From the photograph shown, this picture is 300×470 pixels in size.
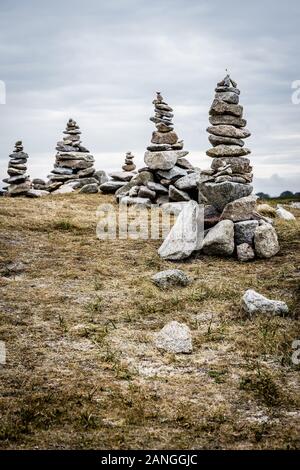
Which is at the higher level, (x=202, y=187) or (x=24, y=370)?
(x=202, y=187)

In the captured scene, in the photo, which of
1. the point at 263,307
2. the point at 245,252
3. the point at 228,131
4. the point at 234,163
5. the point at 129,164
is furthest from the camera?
the point at 129,164

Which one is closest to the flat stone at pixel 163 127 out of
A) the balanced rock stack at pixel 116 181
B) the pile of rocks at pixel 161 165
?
the pile of rocks at pixel 161 165

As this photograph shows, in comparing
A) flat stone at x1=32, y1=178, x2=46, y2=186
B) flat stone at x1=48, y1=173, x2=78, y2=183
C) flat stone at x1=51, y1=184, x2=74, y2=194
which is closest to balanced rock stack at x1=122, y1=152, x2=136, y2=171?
flat stone at x1=48, y1=173, x2=78, y2=183

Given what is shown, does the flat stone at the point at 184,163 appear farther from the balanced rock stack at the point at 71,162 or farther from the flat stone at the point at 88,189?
the balanced rock stack at the point at 71,162

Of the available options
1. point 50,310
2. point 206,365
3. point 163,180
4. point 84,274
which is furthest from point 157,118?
point 206,365

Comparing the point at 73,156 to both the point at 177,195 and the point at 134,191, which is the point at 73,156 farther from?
the point at 177,195

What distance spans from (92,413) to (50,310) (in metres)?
4.54

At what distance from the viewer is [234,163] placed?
1662 cm

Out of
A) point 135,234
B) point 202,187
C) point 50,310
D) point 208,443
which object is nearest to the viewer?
point 208,443

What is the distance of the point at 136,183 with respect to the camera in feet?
90.3

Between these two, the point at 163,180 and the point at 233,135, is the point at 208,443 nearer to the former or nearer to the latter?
the point at 233,135

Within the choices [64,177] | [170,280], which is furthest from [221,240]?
[64,177]

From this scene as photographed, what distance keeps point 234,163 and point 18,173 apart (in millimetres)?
19790

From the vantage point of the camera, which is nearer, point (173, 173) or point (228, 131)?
point (228, 131)
